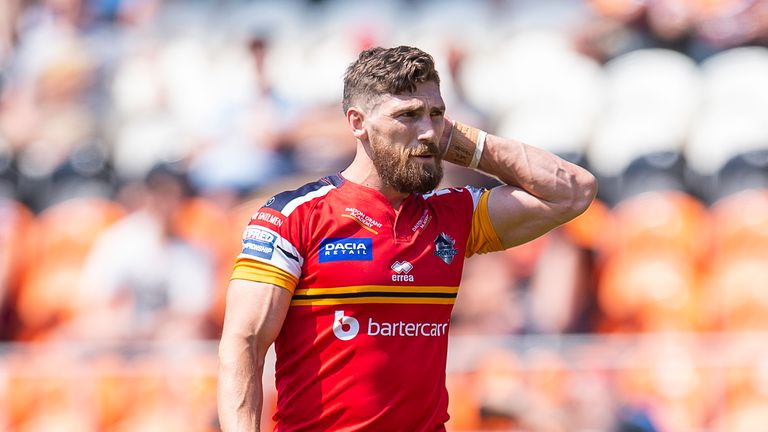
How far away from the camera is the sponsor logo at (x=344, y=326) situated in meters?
4.00

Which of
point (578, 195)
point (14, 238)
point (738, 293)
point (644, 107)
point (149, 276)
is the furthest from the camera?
point (14, 238)

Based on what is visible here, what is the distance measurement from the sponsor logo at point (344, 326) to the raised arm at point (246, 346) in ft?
0.61

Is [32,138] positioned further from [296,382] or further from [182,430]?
[296,382]

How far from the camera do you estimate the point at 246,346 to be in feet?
12.5

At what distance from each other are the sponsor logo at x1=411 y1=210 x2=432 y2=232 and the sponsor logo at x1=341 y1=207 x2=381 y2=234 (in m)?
0.16

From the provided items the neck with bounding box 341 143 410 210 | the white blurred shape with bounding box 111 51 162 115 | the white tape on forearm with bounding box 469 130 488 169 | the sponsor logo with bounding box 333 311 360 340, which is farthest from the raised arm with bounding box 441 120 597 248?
the white blurred shape with bounding box 111 51 162 115

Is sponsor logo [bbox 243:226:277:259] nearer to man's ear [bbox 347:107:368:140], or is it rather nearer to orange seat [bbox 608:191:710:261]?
man's ear [bbox 347:107:368:140]

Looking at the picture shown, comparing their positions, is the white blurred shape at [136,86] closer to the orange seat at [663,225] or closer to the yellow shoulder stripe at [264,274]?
the orange seat at [663,225]

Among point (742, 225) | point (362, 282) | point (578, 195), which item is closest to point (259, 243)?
point (362, 282)

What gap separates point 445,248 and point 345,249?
43 cm

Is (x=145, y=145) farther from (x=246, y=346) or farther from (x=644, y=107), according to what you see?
(x=246, y=346)

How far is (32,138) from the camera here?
9.92 meters

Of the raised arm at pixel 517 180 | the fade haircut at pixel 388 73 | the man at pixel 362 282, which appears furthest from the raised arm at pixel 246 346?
the raised arm at pixel 517 180

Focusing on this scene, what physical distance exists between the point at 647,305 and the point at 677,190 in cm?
96
